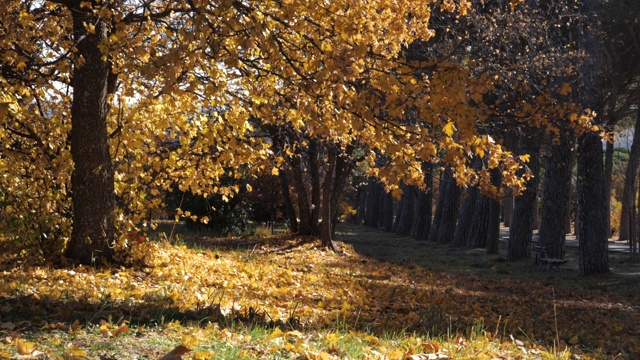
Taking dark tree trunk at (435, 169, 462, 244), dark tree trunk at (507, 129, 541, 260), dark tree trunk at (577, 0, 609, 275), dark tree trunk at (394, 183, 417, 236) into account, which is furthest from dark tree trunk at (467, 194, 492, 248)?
dark tree trunk at (394, 183, 417, 236)

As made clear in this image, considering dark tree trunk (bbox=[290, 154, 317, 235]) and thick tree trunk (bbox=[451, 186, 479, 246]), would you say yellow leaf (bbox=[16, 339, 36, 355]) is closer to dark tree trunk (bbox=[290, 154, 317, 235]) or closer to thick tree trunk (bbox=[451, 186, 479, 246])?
dark tree trunk (bbox=[290, 154, 317, 235])

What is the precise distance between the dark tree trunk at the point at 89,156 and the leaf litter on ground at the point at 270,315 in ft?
1.70

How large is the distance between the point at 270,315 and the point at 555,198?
1576cm

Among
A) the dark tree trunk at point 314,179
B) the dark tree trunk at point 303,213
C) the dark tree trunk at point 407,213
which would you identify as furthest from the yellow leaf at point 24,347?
the dark tree trunk at point 407,213

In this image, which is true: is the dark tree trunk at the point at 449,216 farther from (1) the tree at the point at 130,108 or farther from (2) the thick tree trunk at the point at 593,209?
(1) the tree at the point at 130,108

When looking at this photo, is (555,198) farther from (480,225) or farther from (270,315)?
(270,315)

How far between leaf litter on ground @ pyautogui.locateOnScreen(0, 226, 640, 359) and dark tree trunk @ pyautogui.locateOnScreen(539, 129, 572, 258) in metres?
6.56

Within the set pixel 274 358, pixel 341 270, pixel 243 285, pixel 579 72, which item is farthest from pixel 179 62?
pixel 579 72

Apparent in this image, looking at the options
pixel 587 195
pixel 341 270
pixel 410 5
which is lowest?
pixel 341 270

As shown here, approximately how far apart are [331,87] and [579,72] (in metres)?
12.9

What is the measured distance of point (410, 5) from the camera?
10.6 meters

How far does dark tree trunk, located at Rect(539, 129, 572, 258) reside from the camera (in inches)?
821

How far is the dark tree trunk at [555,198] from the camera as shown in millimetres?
20844

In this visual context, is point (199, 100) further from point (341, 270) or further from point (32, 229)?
point (341, 270)
